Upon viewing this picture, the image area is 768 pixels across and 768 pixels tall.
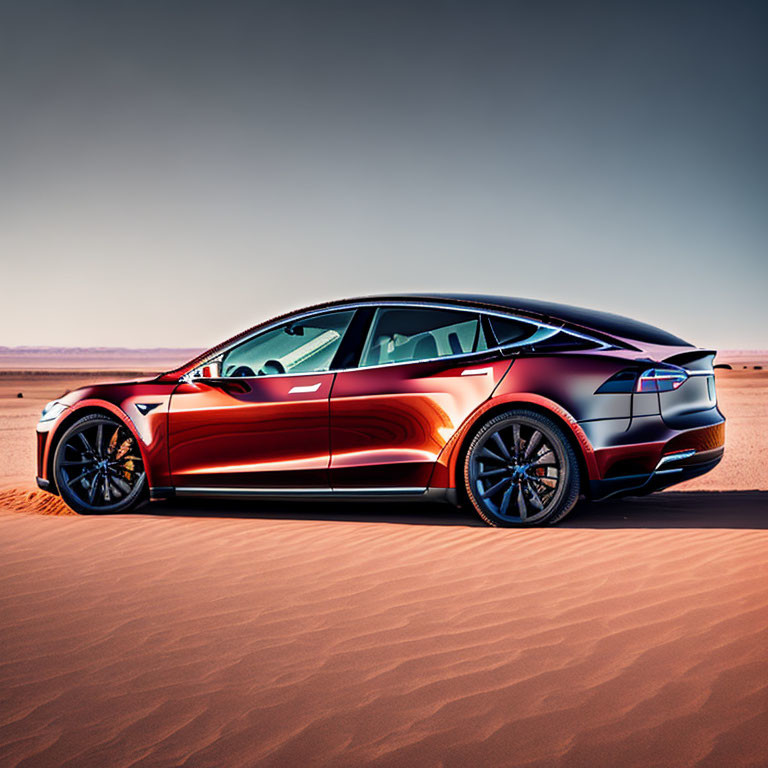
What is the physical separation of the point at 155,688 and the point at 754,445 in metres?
14.2

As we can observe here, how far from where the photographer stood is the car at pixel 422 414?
19.2 feet

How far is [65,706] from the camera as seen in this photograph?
315 centimetres

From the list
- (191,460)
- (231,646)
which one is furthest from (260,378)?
(231,646)

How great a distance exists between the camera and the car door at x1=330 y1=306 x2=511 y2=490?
612 cm

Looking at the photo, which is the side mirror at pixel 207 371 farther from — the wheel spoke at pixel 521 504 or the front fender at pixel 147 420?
the wheel spoke at pixel 521 504

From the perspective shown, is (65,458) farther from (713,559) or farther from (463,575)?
(713,559)

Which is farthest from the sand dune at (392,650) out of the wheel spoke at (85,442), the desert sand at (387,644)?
the wheel spoke at (85,442)

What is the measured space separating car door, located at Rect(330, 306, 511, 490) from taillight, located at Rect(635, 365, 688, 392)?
91 cm

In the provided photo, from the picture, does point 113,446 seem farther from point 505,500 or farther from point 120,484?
point 505,500

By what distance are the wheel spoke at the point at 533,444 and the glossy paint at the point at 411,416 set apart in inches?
6.9

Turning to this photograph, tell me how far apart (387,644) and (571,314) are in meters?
3.40

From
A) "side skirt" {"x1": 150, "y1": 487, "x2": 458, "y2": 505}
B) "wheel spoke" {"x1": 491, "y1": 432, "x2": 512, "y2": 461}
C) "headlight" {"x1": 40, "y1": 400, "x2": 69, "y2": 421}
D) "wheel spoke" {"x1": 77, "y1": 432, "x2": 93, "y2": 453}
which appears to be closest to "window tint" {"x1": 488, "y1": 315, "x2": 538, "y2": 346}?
"wheel spoke" {"x1": 491, "y1": 432, "x2": 512, "y2": 461}

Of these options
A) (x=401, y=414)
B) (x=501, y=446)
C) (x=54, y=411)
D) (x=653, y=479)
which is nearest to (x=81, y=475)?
(x=54, y=411)

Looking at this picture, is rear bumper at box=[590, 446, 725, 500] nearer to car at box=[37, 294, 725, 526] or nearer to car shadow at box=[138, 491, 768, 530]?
car at box=[37, 294, 725, 526]
